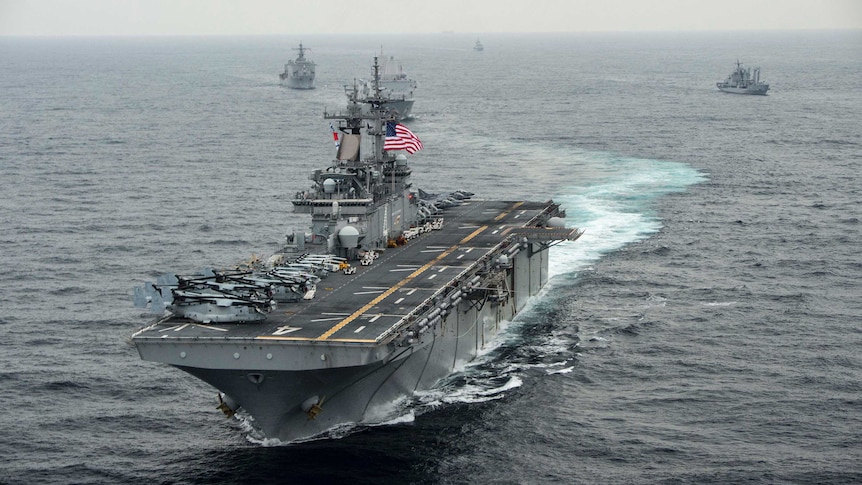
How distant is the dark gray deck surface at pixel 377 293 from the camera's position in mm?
32688

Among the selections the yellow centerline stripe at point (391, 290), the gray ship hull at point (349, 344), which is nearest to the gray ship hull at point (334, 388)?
the gray ship hull at point (349, 344)

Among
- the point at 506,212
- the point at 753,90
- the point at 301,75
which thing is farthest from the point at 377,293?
the point at 301,75

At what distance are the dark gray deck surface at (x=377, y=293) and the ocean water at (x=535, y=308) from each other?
321 cm

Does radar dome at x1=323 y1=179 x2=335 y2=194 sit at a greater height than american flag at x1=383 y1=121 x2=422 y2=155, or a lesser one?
lesser

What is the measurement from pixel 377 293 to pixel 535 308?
12.4 meters

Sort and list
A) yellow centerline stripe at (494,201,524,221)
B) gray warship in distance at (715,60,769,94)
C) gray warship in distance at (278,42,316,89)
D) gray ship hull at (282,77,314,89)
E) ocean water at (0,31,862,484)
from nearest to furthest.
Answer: ocean water at (0,31,862,484), yellow centerline stripe at (494,201,524,221), gray warship in distance at (715,60,769,94), gray ship hull at (282,77,314,89), gray warship in distance at (278,42,316,89)

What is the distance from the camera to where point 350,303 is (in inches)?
1444

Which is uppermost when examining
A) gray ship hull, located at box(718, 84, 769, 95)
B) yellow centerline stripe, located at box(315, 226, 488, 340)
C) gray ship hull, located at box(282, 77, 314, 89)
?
gray ship hull, located at box(282, 77, 314, 89)

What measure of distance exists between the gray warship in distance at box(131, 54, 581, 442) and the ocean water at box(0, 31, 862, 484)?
112 centimetres

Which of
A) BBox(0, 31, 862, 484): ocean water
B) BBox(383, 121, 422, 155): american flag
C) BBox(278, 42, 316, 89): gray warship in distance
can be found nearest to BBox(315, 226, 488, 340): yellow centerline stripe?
BBox(0, 31, 862, 484): ocean water

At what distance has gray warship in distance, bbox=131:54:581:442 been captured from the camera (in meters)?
31.5

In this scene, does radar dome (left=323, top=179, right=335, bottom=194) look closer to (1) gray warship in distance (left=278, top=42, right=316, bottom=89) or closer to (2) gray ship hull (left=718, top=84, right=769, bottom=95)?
(2) gray ship hull (left=718, top=84, right=769, bottom=95)

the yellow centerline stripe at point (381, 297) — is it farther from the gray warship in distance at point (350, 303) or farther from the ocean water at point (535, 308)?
the ocean water at point (535, 308)

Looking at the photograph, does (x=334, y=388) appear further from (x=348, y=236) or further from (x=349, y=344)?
(x=348, y=236)
